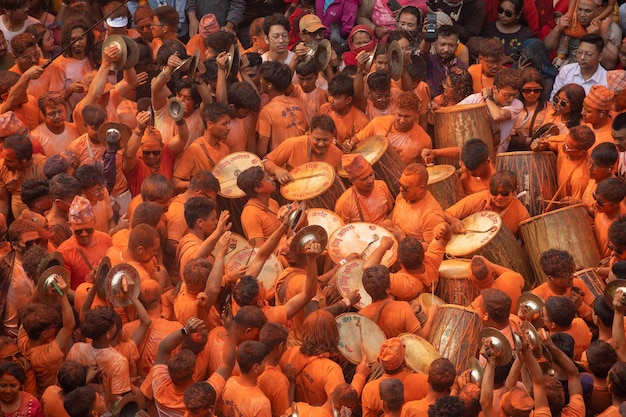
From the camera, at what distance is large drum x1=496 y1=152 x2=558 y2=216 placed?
14.4m

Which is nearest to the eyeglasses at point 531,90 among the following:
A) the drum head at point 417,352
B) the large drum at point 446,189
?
the large drum at point 446,189

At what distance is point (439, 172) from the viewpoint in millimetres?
14484

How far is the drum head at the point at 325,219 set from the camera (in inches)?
544

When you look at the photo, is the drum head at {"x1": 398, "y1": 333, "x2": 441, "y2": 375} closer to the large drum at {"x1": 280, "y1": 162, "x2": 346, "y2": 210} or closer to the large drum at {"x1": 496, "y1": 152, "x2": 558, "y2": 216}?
the large drum at {"x1": 280, "y1": 162, "x2": 346, "y2": 210}

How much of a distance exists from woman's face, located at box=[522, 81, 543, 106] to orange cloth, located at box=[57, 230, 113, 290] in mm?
4557

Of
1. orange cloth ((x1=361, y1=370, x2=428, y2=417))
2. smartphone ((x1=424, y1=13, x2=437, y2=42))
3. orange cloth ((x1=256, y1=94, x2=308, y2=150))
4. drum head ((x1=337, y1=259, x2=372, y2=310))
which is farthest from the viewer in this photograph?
smartphone ((x1=424, y1=13, x2=437, y2=42))

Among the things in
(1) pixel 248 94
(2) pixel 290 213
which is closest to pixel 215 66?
(1) pixel 248 94

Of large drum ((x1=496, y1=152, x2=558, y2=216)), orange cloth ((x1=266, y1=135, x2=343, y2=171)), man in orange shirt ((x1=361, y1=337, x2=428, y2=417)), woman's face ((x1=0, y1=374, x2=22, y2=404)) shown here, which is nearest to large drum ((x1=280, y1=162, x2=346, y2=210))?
orange cloth ((x1=266, y1=135, x2=343, y2=171))

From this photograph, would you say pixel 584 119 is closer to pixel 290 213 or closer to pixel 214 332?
pixel 290 213

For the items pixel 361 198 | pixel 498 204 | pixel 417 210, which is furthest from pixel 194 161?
pixel 498 204

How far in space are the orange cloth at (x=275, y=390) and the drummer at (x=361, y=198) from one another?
2.73 metres

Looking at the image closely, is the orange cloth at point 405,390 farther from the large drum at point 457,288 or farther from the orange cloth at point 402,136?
the orange cloth at point 402,136

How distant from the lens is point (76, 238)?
1291 cm

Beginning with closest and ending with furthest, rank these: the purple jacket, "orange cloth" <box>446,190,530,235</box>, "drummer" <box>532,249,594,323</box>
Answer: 1. "drummer" <box>532,249,594,323</box>
2. "orange cloth" <box>446,190,530,235</box>
3. the purple jacket
